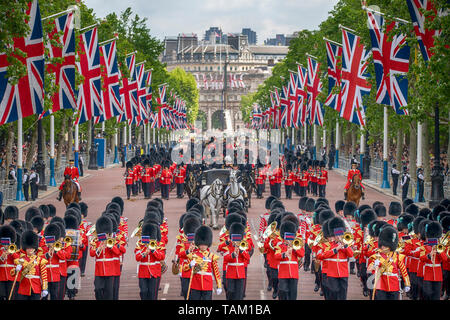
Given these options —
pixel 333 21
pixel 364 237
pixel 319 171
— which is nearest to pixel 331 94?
pixel 319 171

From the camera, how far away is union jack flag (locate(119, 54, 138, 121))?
47.9 m

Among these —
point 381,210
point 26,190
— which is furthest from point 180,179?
point 381,210

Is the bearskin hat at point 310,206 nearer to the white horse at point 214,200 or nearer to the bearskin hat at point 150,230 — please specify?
the bearskin hat at point 150,230

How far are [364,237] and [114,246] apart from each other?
5135 millimetres

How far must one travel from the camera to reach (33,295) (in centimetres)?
1441

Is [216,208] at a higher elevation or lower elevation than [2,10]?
lower

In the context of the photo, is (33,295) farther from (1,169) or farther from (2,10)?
(1,169)

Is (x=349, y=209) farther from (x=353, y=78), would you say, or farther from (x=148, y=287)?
(x=353, y=78)

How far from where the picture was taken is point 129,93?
48844mm

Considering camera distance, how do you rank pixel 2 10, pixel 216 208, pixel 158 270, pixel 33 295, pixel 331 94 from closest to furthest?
pixel 33 295
pixel 158 270
pixel 2 10
pixel 216 208
pixel 331 94

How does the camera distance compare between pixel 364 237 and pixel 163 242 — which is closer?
pixel 163 242

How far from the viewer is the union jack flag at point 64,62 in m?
31.0

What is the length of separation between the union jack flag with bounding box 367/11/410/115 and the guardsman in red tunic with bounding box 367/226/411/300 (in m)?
15.1

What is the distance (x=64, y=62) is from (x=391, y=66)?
11189 millimetres
